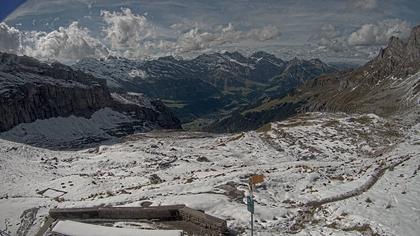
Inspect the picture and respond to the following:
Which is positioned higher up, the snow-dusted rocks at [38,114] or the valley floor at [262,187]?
the valley floor at [262,187]

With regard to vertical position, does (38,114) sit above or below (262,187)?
below

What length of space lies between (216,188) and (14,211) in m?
18.8

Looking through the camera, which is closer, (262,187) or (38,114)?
(262,187)

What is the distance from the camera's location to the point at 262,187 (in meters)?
36.2

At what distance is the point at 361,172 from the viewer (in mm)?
39719

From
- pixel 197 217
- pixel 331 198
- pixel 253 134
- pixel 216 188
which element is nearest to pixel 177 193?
pixel 216 188

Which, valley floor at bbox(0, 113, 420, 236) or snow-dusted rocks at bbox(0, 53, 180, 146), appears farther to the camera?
snow-dusted rocks at bbox(0, 53, 180, 146)

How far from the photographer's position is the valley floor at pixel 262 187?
27250 millimetres

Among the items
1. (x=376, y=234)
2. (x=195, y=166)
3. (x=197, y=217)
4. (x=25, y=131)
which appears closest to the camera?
(x=376, y=234)

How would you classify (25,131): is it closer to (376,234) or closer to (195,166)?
(195,166)

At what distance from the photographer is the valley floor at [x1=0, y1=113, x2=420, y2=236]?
89.4ft

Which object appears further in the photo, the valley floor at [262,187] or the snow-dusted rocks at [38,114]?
the snow-dusted rocks at [38,114]

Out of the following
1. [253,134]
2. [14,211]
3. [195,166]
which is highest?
[14,211]

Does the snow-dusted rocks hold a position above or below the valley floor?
below
